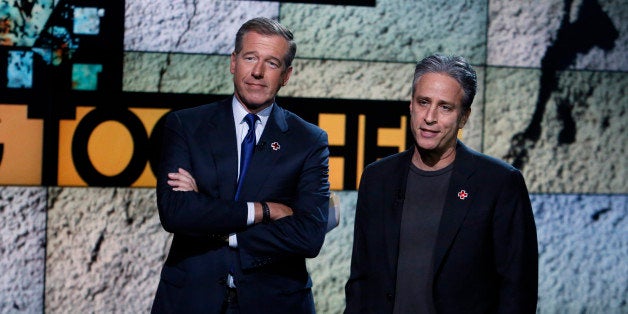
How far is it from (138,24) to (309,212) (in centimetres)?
174

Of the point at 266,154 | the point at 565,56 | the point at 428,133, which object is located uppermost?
the point at 565,56

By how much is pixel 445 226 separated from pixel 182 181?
976mm

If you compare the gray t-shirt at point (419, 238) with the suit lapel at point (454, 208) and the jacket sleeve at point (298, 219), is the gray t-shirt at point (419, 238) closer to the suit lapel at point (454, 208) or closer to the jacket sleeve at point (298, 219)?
the suit lapel at point (454, 208)

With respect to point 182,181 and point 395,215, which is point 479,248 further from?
point 182,181

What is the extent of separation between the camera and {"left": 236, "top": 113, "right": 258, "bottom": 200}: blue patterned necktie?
2.70 metres

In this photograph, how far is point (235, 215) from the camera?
8.48 ft

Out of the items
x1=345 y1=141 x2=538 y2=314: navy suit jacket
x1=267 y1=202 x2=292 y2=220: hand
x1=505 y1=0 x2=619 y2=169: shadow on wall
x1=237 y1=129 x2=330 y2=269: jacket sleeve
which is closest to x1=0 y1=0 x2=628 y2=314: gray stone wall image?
x1=505 y1=0 x2=619 y2=169: shadow on wall

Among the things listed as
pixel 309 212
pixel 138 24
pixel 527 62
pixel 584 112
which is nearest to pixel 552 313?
pixel 584 112

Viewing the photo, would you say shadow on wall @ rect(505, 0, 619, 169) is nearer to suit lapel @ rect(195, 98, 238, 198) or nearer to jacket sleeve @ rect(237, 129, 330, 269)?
jacket sleeve @ rect(237, 129, 330, 269)

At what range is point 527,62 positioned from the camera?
4277 millimetres

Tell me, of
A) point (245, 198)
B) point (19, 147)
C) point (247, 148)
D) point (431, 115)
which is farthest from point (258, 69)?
point (19, 147)

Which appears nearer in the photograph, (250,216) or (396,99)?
(250,216)

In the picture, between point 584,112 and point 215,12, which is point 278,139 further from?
point 584,112

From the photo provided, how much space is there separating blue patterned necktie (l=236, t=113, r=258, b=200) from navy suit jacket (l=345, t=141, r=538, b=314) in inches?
26.1
